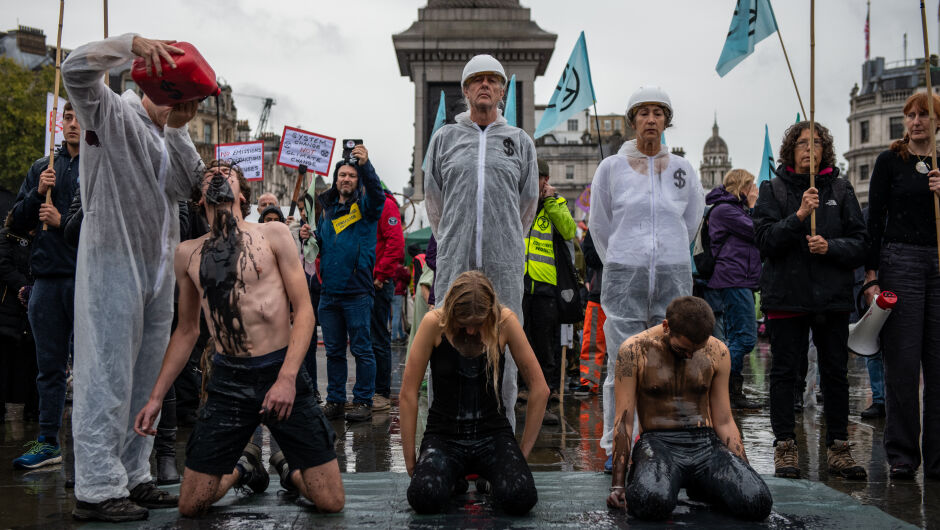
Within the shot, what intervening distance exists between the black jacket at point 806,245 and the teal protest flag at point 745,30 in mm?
2273

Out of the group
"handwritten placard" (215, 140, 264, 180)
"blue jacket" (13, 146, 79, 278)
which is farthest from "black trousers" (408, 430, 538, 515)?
"handwritten placard" (215, 140, 264, 180)

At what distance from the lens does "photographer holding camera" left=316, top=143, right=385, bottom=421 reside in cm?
703

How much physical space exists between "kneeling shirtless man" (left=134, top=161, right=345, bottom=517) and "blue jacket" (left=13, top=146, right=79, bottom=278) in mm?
1440

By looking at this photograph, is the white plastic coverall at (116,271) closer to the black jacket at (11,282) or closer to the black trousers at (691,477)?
the black trousers at (691,477)

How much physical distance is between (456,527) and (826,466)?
2704 mm

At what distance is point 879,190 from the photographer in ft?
17.8

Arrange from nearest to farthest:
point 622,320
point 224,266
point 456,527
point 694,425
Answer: point 456,527, point 224,266, point 694,425, point 622,320

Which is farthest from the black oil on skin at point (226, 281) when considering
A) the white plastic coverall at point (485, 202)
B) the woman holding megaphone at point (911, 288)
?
the woman holding megaphone at point (911, 288)

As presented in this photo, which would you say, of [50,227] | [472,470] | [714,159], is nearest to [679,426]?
[472,470]

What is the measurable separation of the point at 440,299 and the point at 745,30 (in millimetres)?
4066

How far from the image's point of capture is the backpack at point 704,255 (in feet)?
26.8

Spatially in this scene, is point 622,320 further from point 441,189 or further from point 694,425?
point 441,189

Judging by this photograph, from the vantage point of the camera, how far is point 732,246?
8094 mm

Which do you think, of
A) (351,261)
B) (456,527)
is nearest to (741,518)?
(456,527)
